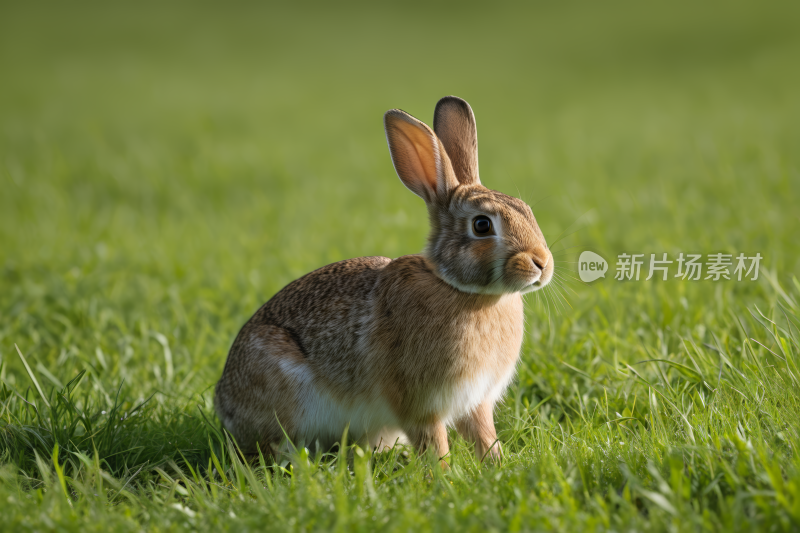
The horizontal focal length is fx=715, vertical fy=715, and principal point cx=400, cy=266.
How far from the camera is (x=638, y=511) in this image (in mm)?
2611

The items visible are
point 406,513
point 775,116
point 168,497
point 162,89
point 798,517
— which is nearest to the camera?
point 798,517

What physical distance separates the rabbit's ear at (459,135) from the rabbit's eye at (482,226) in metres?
0.52

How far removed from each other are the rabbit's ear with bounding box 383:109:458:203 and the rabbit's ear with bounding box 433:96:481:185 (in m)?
0.25

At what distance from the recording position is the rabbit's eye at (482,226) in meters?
3.33

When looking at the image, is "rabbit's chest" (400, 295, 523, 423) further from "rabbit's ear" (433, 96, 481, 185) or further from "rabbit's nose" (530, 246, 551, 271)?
"rabbit's ear" (433, 96, 481, 185)

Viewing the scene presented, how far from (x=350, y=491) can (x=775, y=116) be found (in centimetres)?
1002

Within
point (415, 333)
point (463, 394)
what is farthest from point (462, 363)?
point (415, 333)

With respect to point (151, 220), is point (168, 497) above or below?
below

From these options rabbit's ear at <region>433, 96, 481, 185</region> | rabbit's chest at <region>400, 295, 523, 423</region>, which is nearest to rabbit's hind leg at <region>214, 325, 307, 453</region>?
rabbit's chest at <region>400, 295, 523, 423</region>

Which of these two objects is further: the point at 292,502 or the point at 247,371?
the point at 247,371

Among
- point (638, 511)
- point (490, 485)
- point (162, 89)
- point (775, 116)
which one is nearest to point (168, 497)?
point (490, 485)

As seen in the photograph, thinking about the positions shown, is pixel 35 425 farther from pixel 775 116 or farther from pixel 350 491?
pixel 775 116

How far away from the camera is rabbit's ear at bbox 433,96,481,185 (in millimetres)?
3834

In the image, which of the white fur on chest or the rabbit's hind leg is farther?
the rabbit's hind leg
